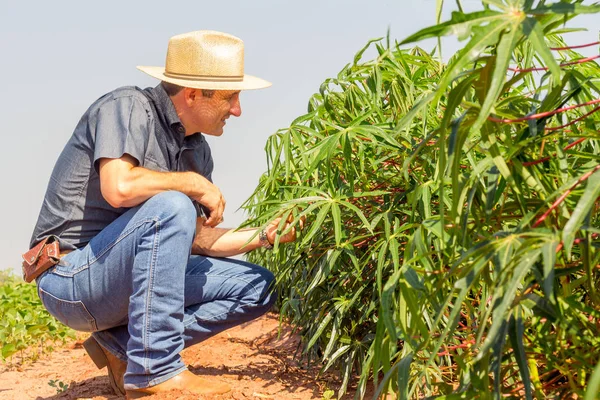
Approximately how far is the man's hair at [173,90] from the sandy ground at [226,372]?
2.90ft

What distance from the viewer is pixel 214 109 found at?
101 inches

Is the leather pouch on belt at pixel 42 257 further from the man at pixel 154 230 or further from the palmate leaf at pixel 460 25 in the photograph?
the palmate leaf at pixel 460 25

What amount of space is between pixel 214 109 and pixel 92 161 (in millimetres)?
400

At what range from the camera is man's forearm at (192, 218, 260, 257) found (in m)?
2.67

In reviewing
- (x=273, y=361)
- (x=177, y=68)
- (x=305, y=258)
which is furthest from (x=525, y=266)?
(x=273, y=361)

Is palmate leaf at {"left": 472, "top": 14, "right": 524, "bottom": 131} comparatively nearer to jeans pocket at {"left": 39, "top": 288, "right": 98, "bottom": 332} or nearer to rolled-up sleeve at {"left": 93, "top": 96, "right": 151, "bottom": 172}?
rolled-up sleeve at {"left": 93, "top": 96, "right": 151, "bottom": 172}

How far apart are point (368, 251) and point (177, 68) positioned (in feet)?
2.71

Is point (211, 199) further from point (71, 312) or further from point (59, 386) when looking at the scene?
point (59, 386)

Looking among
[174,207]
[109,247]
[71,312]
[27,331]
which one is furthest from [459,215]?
[27,331]

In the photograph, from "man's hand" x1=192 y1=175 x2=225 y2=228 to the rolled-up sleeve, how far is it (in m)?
0.19

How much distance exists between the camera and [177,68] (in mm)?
2580

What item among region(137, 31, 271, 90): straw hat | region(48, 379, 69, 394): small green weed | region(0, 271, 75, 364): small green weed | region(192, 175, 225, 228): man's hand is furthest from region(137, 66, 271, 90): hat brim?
Result: region(0, 271, 75, 364): small green weed

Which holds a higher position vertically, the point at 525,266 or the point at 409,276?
the point at 525,266

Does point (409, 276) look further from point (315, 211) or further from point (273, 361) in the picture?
point (273, 361)
